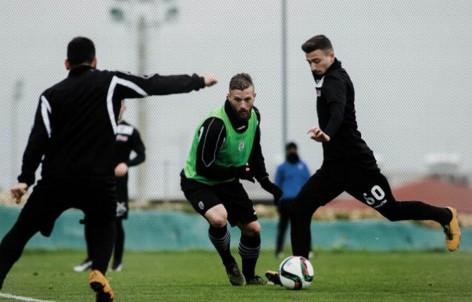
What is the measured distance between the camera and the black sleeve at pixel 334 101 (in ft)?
29.6

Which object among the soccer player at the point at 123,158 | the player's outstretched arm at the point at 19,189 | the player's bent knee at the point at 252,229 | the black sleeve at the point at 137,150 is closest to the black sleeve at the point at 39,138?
the player's outstretched arm at the point at 19,189

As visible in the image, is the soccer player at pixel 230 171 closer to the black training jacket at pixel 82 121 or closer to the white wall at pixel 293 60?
the black training jacket at pixel 82 121

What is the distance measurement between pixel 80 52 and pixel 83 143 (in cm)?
65

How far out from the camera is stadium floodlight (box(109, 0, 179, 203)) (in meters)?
22.5

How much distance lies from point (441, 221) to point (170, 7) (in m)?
14.6

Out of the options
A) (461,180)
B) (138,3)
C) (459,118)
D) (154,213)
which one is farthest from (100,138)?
(461,180)

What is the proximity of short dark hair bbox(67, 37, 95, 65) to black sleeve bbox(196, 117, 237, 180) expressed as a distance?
7.00ft

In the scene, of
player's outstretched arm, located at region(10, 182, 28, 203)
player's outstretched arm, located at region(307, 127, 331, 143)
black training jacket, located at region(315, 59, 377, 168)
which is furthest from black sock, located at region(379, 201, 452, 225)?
player's outstretched arm, located at region(10, 182, 28, 203)

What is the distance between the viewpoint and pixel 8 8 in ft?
73.8

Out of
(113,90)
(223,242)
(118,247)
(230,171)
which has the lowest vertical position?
(118,247)

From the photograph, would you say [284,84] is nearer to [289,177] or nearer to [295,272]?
[289,177]

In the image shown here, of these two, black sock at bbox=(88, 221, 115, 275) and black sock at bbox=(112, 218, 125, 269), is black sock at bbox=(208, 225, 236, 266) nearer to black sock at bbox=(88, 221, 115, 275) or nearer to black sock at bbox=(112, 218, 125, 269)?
black sock at bbox=(88, 221, 115, 275)

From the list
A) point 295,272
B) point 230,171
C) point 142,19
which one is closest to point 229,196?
point 230,171

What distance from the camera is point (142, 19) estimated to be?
24.2 meters
